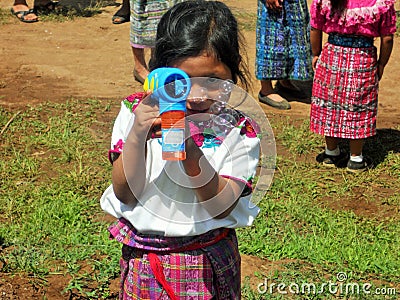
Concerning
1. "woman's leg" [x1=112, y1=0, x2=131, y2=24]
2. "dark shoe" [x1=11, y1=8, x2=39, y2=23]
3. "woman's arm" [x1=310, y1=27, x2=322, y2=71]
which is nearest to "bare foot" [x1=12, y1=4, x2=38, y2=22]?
"dark shoe" [x1=11, y1=8, x2=39, y2=23]

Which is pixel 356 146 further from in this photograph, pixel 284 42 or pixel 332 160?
pixel 284 42

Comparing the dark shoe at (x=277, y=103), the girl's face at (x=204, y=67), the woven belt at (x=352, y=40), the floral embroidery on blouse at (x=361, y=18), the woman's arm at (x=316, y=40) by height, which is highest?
the girl's face at (x=204, y=67)

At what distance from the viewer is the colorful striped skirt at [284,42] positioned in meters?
5.30

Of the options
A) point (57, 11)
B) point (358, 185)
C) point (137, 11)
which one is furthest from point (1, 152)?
point (57, 11)

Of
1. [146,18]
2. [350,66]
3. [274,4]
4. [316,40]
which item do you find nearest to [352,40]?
[350,66]

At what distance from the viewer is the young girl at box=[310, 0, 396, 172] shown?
3928 millimetres

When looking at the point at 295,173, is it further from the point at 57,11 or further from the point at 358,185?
the point at 57,11

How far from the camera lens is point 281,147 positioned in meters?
4.66

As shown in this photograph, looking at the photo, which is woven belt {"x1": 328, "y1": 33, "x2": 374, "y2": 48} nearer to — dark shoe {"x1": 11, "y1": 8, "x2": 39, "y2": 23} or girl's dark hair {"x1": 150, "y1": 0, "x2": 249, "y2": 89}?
girl's dark hair {"x1": 150, "y1": 0, "x2": 249, "y2": 89}

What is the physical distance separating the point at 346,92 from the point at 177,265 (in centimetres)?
254

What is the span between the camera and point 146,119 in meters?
1.60

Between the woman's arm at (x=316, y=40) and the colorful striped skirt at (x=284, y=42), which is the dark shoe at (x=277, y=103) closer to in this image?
→ the colorful striped skirt at (x=284, y=42)

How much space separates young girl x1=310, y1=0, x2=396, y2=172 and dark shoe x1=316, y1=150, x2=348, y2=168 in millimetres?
101

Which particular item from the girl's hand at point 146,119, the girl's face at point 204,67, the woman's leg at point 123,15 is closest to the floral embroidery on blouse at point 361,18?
the girl's face at point 204,67
